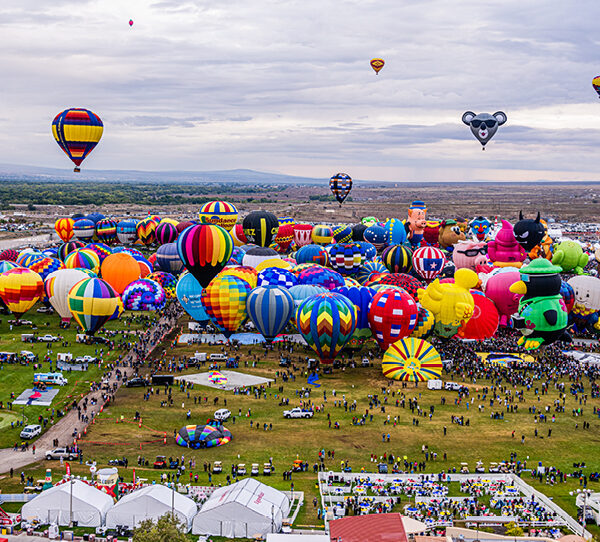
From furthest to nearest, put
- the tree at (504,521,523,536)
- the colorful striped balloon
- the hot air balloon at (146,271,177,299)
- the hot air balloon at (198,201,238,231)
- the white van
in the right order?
the hot air balloon at (198,201,238,231) < the hot air balloon at (146,271,177,299) < the colorful striped balloon < the white van < the tree at (504,521,523,536)

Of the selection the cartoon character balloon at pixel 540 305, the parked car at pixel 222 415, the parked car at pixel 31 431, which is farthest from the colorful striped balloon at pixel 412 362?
the parked car at pixel 31 431

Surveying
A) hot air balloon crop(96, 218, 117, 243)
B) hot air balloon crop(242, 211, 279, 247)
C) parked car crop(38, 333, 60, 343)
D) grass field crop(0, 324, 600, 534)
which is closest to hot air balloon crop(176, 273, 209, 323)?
parked car crop(38, 333, 60, 343)

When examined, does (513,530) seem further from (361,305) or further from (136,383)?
(361,305)

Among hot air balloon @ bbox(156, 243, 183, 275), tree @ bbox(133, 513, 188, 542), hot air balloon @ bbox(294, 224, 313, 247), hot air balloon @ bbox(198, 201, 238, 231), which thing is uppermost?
hot air balloon @ bbox(198, 201, 238, 231)

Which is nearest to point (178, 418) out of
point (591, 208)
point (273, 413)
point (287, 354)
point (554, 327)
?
point (273, 413)

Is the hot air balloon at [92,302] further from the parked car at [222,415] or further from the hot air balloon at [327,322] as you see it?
the parked car at [222,415]

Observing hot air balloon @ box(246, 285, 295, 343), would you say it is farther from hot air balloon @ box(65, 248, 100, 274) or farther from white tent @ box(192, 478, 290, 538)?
white tent @ box(192, 478, 290, 538)
